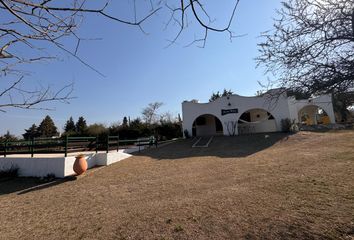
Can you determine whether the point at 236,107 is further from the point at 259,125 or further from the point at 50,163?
the point at 50,163

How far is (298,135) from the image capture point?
18.8 metres

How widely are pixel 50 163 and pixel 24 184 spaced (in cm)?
129

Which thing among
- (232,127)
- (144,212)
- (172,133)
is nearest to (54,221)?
(144,212)

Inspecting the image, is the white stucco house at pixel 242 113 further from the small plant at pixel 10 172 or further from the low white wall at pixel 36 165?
the small plant at pixel 10 172

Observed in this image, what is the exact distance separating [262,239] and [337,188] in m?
3.30

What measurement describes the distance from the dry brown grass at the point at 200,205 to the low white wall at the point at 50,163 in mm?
1174

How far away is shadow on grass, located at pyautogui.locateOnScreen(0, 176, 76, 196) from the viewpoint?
30.0 ft

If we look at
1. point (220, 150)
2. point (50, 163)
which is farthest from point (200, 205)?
point (220, 150)

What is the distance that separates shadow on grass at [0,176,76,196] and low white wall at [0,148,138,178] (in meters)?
0.41

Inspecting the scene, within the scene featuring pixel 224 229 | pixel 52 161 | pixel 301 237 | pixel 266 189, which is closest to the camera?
pixel 301 237

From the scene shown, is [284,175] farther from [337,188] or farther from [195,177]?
[195,177]

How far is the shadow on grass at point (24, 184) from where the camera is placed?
30.0 ft

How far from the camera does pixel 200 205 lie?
5.59 meters

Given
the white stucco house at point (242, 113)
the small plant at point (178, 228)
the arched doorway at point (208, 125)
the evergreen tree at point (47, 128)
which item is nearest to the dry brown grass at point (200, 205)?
the small plant at point (178, 228)
